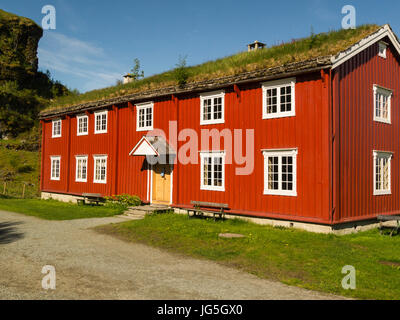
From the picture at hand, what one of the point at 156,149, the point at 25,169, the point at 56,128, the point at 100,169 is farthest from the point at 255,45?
the point at 25,169

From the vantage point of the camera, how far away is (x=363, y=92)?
1484 centimetres

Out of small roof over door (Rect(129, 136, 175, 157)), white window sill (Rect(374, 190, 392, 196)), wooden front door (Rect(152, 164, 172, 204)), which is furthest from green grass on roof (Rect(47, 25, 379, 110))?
white window sill (Rect(374, 190, 392, 196))

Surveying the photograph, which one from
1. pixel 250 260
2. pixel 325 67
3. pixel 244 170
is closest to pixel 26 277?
pixel 250 260

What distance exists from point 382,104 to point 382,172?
302 centimetres

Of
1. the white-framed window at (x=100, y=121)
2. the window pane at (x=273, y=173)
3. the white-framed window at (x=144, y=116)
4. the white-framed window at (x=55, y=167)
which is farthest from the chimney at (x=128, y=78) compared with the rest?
the window pane at (x=273, y=173)

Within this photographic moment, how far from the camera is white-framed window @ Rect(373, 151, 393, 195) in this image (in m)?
15.3

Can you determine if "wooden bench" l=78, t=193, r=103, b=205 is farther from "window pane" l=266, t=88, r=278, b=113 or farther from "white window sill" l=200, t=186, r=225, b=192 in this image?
"window pane" l=266, t=88, r=278, b=113

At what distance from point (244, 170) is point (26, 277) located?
31.8 feet

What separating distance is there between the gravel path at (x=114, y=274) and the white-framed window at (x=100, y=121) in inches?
417

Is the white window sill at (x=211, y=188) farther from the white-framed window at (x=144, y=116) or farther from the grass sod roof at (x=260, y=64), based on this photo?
the white-framed window at (x=144, y=116)

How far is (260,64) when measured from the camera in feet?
50.4

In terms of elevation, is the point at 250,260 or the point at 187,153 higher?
the point at 187,153

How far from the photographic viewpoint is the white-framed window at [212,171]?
16.3m

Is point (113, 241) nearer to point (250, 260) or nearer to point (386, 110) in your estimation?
point (250, 260)
